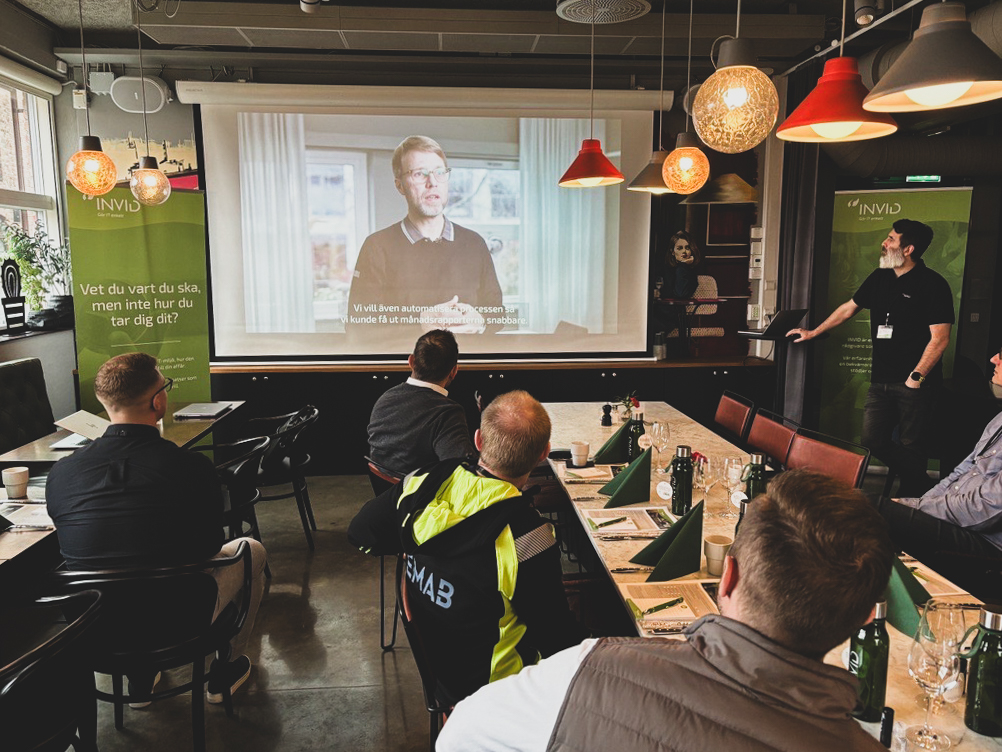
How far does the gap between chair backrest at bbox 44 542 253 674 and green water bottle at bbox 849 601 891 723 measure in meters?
1.81

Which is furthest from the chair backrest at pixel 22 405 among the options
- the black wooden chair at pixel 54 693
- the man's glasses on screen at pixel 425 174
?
the man's glasses on screen at pixel 425 174

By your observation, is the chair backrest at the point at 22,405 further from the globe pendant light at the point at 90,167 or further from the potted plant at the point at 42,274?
the globe pendant light at the point at 90,167

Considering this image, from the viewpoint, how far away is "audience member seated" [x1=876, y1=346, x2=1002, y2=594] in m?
2.68

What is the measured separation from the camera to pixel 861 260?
5957 millimetres

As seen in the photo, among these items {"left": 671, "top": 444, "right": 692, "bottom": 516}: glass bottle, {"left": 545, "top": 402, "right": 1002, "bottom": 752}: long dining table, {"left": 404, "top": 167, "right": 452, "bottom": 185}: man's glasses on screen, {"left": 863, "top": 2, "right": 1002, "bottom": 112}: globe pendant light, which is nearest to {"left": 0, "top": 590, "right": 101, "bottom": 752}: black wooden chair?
{"left": 545, "top": 402, "right": 1002, "bottom": 752}: long dining table

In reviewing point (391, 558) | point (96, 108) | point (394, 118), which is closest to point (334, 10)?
point (394, 118)

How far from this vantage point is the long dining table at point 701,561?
1.42 metres

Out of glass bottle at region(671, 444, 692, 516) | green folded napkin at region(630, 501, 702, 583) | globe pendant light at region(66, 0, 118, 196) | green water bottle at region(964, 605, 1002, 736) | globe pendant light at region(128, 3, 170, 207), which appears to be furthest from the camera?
globe pendant light at region(128, 3, 170, 207)

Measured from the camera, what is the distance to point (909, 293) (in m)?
4.71

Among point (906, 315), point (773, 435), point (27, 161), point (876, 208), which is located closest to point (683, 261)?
point (876, 208)

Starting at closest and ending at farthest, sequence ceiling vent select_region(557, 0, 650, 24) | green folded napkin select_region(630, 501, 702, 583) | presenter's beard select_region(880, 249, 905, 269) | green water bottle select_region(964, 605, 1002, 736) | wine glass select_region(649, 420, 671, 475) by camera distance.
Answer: green water bottle select_region(964, 605, 1002, 736)
green folded napkin select_region(630, 501, 702, 583)
wine glass select_region(649, 420, 671, 475)
ceiling vent select_region(557, 0, 650, 24)
presenter's beard select_region(880, 249, 905, 269)

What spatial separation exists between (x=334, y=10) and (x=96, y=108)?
247 centimetres

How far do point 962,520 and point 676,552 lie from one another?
151cm

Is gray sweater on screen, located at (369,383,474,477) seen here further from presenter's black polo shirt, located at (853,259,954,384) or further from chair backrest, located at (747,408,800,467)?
presenter's black polo shirt, located at (853,259,954,384)
